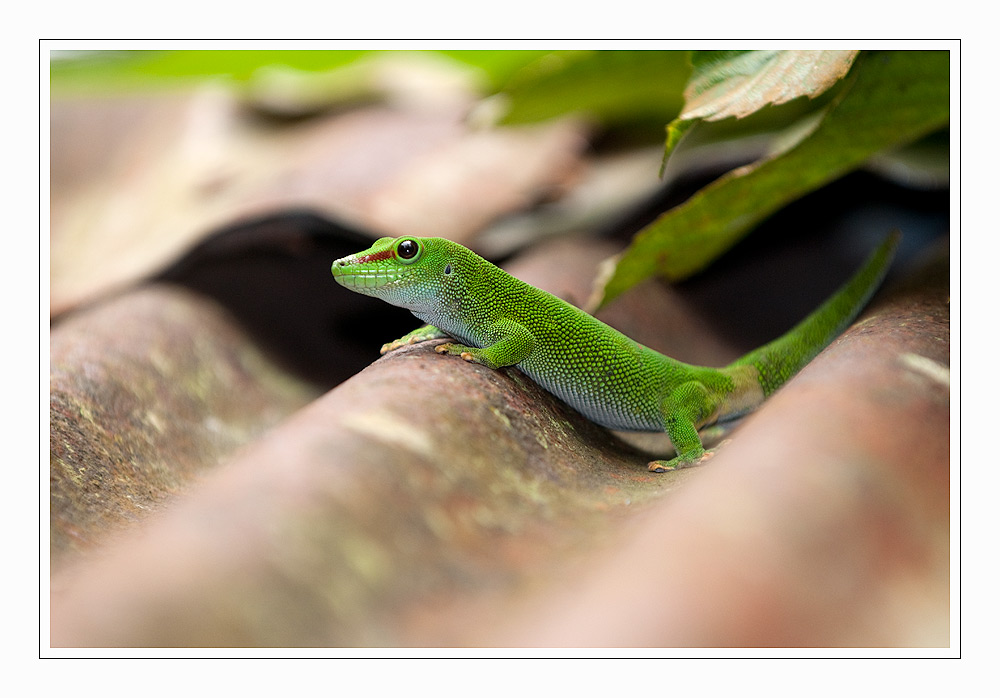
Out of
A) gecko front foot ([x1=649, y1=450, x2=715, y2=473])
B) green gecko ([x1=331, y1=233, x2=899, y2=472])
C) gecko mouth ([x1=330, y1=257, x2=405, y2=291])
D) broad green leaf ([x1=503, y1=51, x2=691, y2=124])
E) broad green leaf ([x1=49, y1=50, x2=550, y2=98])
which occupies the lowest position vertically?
gecko front foot ([x1=649, y1=450, x2=715, y2=473])

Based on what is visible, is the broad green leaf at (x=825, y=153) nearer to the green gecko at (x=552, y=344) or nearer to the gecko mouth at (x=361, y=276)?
the green gecko at (x=552, y=344)

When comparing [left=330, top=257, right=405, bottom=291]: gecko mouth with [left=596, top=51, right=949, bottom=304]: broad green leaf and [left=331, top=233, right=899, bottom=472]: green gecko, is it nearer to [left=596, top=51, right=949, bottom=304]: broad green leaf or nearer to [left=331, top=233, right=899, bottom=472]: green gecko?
[left=331, top=233, right=899, bottom=472]: green gecko

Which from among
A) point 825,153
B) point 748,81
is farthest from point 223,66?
point 825,153

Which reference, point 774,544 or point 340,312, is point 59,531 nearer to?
point 774,544

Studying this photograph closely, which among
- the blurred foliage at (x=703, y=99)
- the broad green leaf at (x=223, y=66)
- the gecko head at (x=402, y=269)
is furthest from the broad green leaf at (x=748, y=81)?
the broad green leaf at (x=223, y=66)

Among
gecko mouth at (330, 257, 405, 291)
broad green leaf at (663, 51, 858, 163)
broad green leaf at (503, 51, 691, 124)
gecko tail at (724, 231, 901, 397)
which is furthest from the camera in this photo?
broad green leaf at (503, 51, 691, 124)

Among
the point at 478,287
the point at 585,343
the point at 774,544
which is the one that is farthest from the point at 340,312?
the point at 774,544

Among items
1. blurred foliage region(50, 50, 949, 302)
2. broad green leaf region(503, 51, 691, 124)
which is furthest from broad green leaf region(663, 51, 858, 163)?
broad green leaf region(503, 51, 691, 124)
